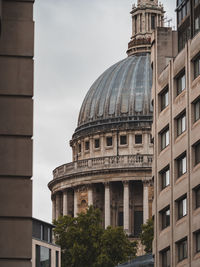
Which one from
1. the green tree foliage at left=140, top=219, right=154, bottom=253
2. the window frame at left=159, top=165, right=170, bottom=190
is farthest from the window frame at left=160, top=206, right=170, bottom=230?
the green tree foliage at left=140, top=219, right=154, bottom=253

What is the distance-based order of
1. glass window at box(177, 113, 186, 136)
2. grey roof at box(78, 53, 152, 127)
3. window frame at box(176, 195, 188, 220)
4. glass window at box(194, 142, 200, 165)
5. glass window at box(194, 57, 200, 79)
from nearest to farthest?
glass window at box(194, 142, 200, 165)
glass window at box(194, 57, 200, 79)
window frame at box(176, 195, 188, 220)
glass window at box(177, 113, 186, 136)
grey roof at box(78, 53, 152, 127)

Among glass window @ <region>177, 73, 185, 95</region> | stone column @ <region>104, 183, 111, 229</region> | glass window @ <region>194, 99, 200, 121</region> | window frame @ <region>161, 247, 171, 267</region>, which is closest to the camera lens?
glass window @ <region>194, 99, 200, 121</region>

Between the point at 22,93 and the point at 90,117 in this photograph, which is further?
the point at 90,117

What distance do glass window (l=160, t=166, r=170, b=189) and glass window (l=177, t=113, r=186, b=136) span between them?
2.95 meters

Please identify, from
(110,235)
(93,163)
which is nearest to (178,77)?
(110,235)

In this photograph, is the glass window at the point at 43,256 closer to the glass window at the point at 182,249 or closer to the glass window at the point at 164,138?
the glass window at the point at 182,249

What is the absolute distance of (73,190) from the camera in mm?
184875

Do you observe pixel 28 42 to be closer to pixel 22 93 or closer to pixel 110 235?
pixel 22 93

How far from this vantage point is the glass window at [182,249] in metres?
61.5

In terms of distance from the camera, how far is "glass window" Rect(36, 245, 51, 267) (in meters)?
63.8

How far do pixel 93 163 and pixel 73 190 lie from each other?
22.1 ft

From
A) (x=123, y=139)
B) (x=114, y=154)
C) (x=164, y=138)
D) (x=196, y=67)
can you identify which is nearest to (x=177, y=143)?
(x=164, y=138)

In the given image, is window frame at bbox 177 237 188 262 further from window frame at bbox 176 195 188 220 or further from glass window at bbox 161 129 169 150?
glass window at bbox 161 129 169 150

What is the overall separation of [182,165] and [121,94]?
124762mm
